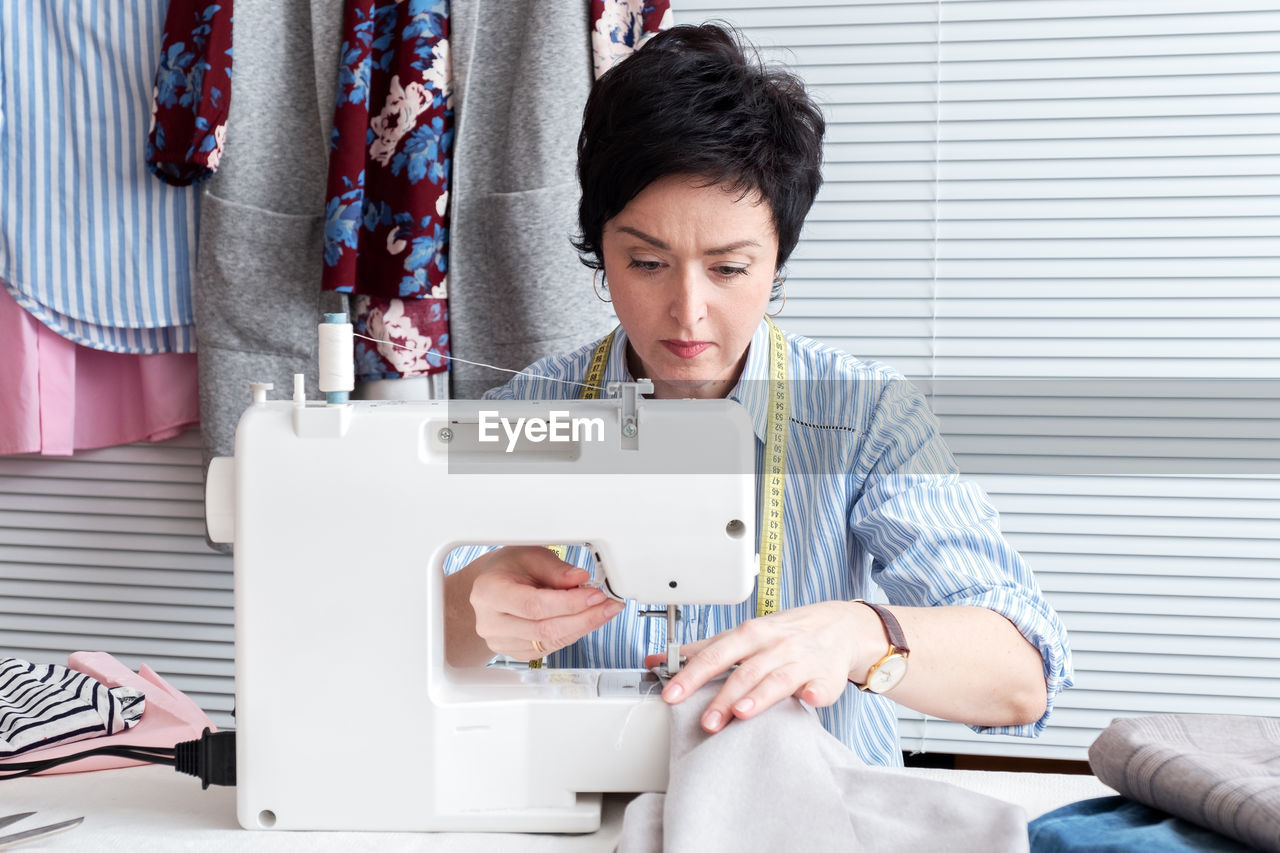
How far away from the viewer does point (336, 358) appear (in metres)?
1.03

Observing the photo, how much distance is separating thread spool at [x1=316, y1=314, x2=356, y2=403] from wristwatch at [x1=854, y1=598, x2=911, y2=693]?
0.55 meters

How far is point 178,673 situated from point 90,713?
1484 mm

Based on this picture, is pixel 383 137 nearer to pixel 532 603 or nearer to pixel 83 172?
pixel 83 172

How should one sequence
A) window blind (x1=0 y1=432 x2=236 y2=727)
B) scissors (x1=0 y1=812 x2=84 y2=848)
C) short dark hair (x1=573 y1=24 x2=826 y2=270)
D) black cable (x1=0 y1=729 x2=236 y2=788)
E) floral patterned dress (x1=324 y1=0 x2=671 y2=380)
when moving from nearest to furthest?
scissors (x1=0 y1=812 x2=84 y2=848) < black cable (x1=0 y1=729 x2=236 y2=788) < short dark hair (x1=573 y1=24 x2=826 y2=270) < floral patterned dress (x1=324 y1=0 x2=671 y2=380) < window blind (x1=0 y1=432 x2=236 y2=727)

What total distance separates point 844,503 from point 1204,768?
652mm

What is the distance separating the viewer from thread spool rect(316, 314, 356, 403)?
40.4 inches

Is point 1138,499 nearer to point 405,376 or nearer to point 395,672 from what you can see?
point 405,376

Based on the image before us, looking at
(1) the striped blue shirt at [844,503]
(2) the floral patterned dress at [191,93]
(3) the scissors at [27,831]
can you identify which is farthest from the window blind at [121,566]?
(3) the scissors at [27,831]

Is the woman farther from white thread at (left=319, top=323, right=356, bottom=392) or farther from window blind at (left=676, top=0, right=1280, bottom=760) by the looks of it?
window blind at (left=676, top=0, right=1280, bottom=760)

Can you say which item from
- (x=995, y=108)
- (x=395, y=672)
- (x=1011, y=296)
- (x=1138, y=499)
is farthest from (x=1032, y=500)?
(x=395, y=672)

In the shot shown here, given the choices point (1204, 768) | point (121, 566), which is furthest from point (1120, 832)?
point (121, 566)

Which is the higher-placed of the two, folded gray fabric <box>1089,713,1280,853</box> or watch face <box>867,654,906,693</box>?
watch face <box>867,654,906,693</box>

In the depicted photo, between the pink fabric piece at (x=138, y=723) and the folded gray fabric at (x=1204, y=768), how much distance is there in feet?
2.99

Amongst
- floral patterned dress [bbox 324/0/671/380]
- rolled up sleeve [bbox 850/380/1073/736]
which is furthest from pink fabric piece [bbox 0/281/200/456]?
rolled up sleeve [bbox 850/380/1073/736]
